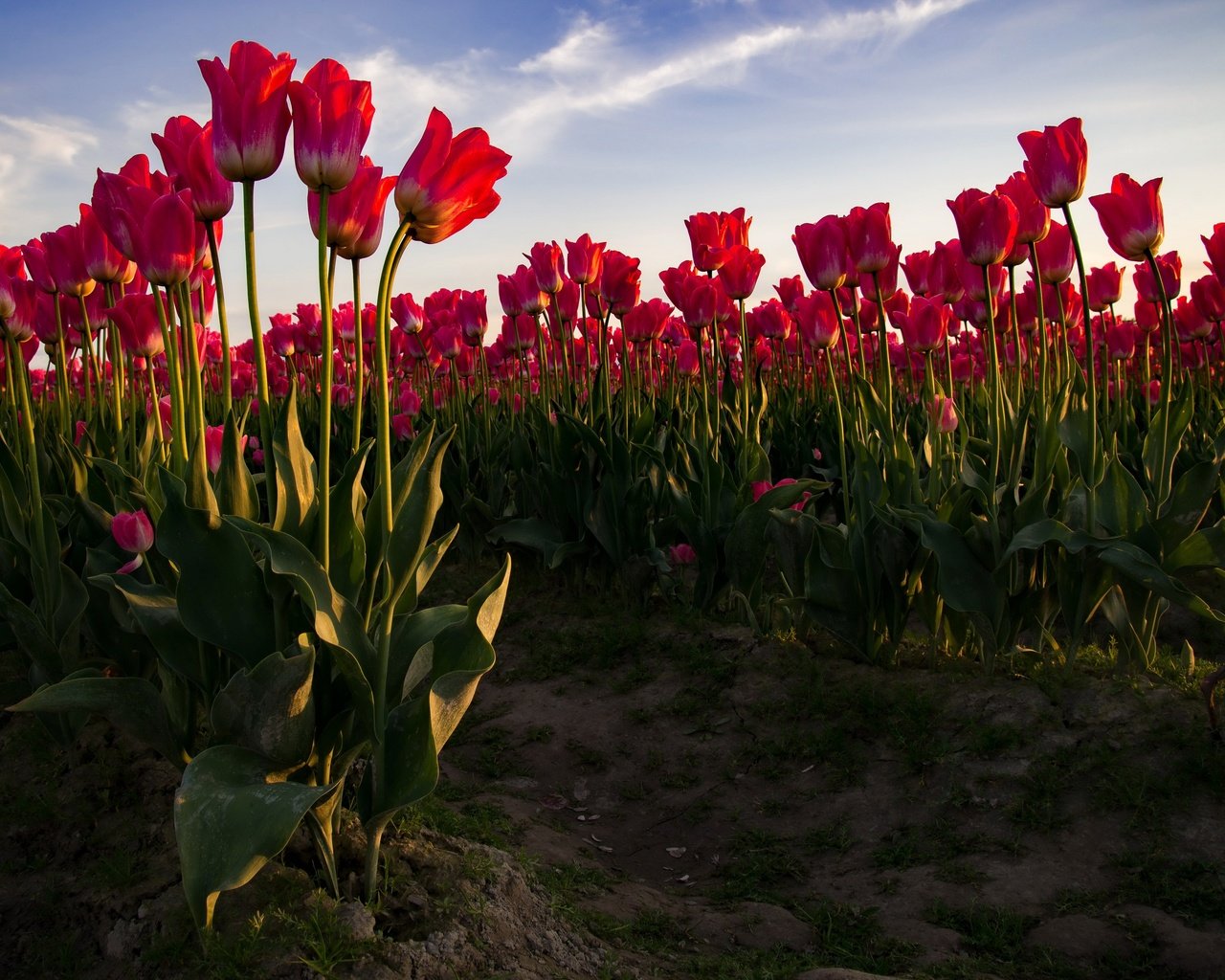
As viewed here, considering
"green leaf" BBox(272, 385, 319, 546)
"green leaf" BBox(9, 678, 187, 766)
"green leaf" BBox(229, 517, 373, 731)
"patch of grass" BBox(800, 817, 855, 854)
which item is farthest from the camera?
"patch of grass" BBox(800, 817, 855, 854)

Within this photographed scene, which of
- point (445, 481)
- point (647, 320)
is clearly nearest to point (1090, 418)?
point (647, 320)

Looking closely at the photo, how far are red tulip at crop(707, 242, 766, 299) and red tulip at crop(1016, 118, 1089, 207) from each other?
121cm

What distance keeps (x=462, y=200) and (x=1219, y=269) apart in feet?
11.4

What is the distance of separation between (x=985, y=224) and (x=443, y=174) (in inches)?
86.5

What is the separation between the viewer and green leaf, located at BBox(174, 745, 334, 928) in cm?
179

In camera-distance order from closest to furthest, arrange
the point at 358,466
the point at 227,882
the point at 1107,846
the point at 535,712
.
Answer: the point at 227,882 < the point at 358,466 < the point at 1107,846 < the point at 535,712

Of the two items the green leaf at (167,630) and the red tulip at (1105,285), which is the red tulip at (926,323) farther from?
the green leaf at (167,630)

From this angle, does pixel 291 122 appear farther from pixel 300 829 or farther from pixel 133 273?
pixel 300 829

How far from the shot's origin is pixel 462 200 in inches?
79.5

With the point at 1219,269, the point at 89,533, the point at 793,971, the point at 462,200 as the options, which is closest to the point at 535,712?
the point at 89,533

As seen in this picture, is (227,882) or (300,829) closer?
(227,882)

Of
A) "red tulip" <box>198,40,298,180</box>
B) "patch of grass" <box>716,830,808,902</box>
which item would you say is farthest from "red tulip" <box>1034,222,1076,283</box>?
"red tulip" <box>198,40,298,180</box>

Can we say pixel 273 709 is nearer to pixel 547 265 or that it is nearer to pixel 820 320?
pixel 547 265

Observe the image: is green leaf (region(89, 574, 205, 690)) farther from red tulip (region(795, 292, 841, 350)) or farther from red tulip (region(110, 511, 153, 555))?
red tulip (region(795, 292, 841, 350))
